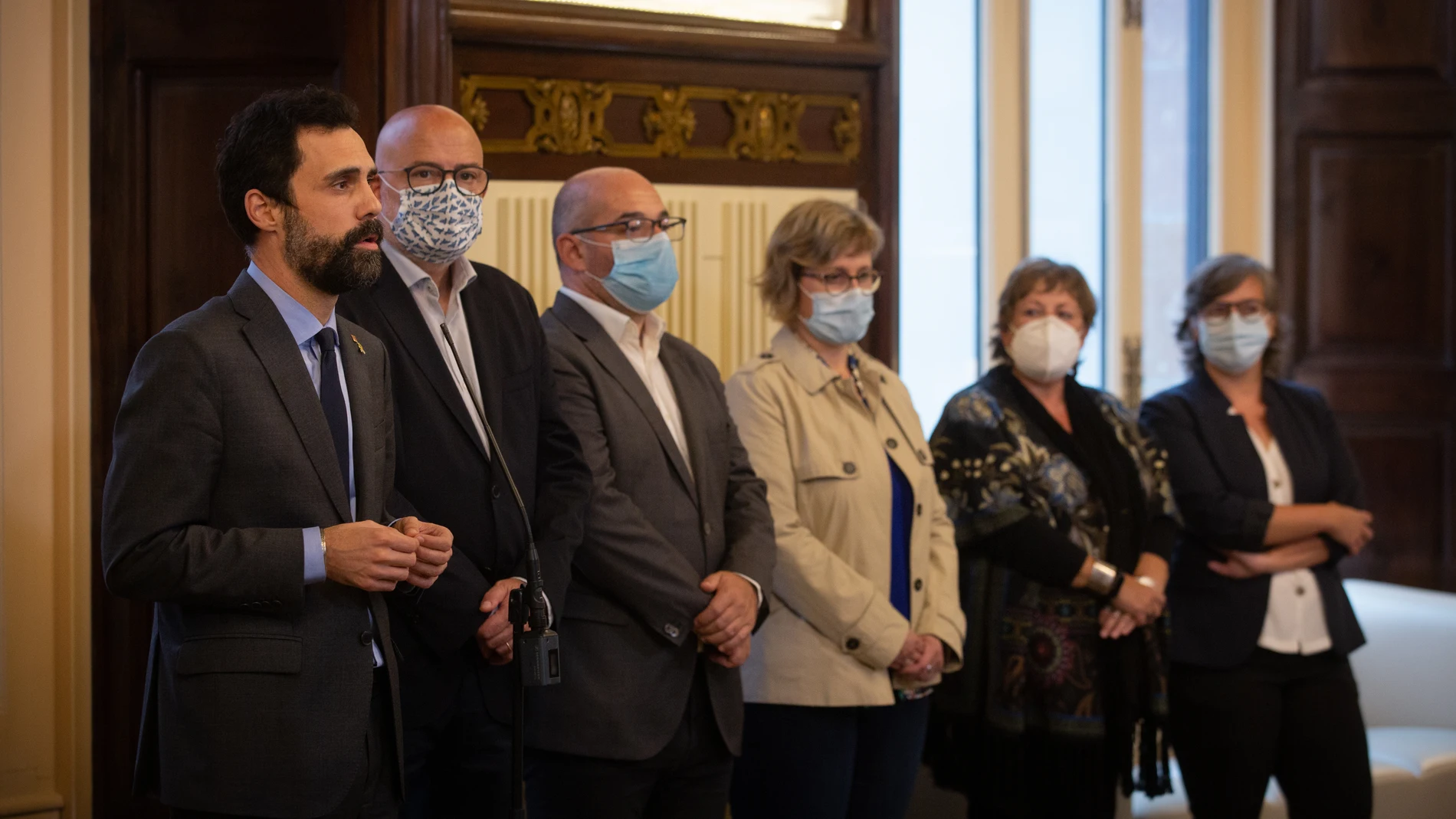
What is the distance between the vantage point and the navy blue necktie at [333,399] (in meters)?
1.79

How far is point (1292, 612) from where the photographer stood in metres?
2.98

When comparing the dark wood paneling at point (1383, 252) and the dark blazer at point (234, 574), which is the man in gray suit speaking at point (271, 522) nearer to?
the dark blazer at point (234, 574)

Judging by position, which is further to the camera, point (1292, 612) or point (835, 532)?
point (1292, 612)

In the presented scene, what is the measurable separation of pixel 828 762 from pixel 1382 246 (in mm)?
3285

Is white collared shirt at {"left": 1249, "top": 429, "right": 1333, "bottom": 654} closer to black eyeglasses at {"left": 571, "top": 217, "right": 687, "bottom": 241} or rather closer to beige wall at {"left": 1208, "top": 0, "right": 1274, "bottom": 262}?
black eyeglasses at {"left": 571, "top": 217, "right": 687, "bottom": 241}

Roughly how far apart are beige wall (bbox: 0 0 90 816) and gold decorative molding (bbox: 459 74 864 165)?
2.89 ft

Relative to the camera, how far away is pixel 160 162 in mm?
3070

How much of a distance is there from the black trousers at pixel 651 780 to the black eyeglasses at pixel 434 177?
88 cm

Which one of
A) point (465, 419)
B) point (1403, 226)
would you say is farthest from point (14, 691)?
point (1403, 226)

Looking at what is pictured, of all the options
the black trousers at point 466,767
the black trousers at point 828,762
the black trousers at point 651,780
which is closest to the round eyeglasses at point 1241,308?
the black trousers at point 828,762

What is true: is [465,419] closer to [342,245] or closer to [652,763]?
[342,245]

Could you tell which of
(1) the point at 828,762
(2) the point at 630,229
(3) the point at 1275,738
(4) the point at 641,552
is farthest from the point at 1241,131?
(4) the point at 641,552

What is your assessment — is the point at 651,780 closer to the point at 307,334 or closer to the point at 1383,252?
the point at 307,334

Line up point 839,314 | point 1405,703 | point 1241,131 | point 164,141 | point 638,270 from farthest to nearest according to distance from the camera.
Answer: point 1241,131
point 1405,703
point 164,141
point 839,314
point 638,270
